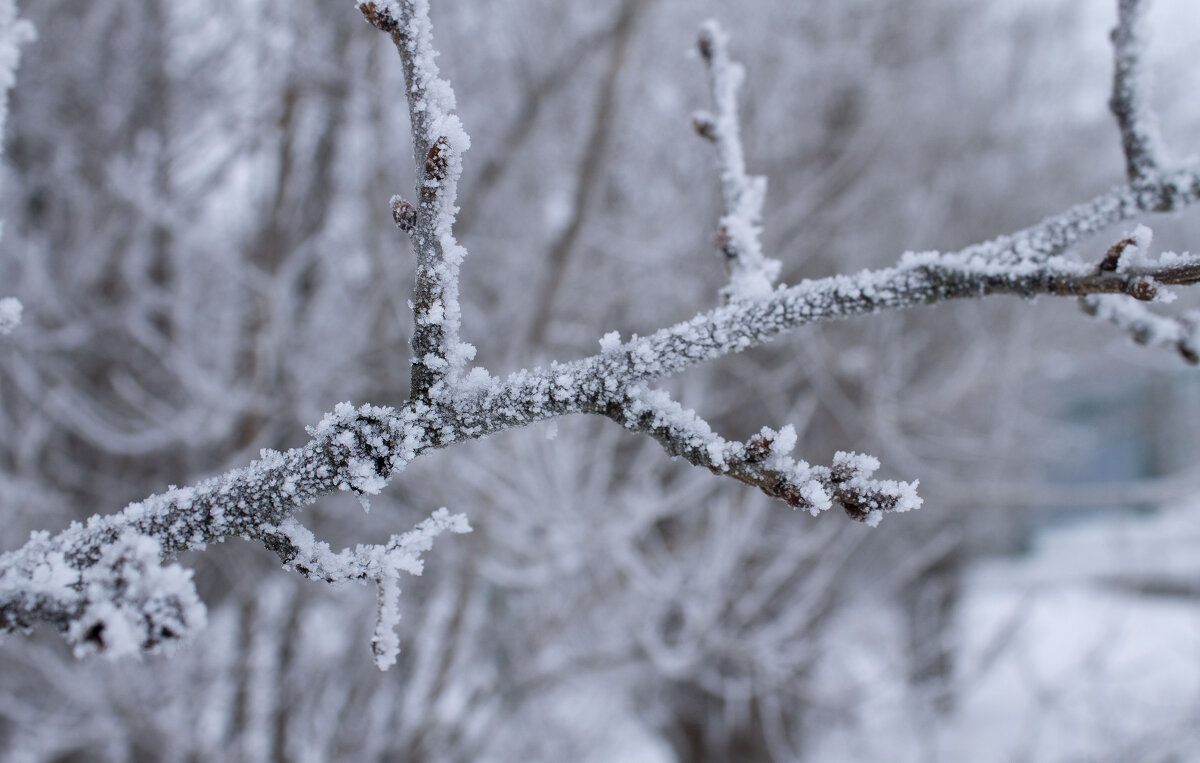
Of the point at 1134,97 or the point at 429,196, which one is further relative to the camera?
the point at 1134,97

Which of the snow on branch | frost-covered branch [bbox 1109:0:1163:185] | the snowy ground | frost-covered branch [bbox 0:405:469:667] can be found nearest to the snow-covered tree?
frost-covered branch [bbox 1109:0:1163:185]

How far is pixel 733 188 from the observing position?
111 centimetres

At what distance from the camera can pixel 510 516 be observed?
10.7 feet

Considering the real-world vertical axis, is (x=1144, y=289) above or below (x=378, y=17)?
below

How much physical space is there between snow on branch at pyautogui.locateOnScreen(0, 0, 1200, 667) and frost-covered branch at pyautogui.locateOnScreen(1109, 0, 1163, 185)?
35cm

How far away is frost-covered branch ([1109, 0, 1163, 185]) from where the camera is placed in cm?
104

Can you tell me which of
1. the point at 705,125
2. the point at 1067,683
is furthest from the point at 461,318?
the point at 1067,683

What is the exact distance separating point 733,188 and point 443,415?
57cm

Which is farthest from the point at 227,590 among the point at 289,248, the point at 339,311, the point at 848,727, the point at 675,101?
the point at 675,101

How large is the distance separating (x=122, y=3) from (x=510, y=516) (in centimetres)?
367

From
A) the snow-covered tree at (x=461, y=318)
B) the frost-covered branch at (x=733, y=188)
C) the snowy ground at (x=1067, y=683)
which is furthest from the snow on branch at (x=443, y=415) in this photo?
the snowy ground at (x=1067, y=683)

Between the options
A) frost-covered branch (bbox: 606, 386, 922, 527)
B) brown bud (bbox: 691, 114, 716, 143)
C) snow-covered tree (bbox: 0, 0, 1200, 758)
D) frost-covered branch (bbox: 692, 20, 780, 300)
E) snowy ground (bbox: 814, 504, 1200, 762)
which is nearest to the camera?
frost-covered branch (bbox: 606, 386, 922, 527)

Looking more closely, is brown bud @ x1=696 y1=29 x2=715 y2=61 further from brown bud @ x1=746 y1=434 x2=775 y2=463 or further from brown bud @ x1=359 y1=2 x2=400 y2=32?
brown bud @ x1=746 y1=434 x2=775 y2=463

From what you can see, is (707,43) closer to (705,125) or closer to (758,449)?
(705,125)
